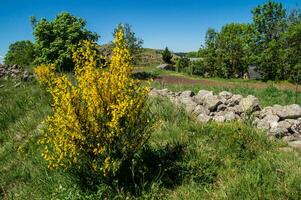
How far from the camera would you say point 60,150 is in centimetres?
422

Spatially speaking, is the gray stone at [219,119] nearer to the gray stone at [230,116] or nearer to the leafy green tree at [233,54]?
the gray stone at [230,116]

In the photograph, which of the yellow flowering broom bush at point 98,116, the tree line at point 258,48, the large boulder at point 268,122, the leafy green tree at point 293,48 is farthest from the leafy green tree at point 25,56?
the leafy green tree at point 293,48

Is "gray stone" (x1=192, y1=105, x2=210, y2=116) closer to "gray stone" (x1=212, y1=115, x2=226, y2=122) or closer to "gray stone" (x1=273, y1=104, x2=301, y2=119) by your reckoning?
"gray stone" (x1=212, y1=115, x2=226, y2=122)

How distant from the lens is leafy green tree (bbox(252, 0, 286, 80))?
3885 cm

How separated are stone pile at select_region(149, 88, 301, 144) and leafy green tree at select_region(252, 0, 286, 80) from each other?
3174 cm

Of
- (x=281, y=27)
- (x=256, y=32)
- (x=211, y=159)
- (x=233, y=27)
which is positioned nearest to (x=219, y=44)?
(x=256, y=32)

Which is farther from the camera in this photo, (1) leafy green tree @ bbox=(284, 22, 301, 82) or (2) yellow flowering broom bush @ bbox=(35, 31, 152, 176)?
(1) leafy green tree @ bbox=(284, 22, 301, 82)

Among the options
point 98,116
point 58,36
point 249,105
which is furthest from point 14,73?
point 98,116

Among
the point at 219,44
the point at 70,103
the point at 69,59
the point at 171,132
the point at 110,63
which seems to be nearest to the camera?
the point at 70,103

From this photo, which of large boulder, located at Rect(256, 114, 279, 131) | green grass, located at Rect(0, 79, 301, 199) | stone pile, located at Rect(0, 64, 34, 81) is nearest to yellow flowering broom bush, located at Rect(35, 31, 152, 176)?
green grass, located at Rect(0, 79, 301, 199)

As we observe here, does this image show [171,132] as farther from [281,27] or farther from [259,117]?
[281,27]

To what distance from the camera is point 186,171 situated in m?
4.93

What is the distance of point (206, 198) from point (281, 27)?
42.1 m

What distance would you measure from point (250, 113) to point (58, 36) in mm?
18695
